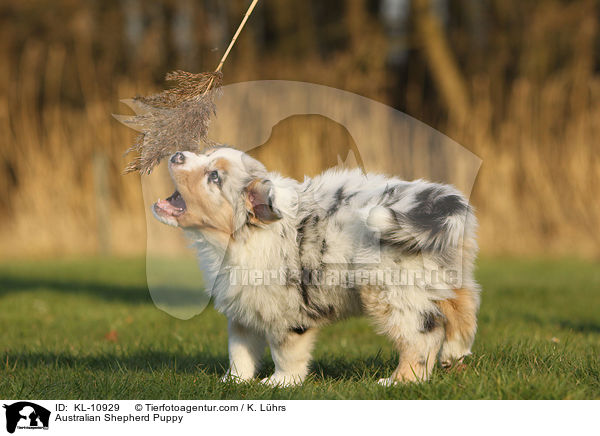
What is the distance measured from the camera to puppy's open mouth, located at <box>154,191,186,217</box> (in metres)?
3.60


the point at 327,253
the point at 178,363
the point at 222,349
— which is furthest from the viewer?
the point at 222,349

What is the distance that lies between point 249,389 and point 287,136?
1902mm

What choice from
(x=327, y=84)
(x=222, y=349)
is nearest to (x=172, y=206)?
(x=222, y=349)

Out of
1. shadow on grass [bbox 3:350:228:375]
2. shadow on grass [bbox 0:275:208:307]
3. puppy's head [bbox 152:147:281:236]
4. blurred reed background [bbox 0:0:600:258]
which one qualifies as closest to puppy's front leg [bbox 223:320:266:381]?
shadow on grass [bbox 3:350:228:375]

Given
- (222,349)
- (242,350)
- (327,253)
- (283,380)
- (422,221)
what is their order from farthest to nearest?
(222,349) < (242,350) < (283,380) < (327,253) < (422,221)

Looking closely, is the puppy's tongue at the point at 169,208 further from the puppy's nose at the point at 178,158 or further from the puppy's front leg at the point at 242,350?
the puppy's front leg at the point at 242,350

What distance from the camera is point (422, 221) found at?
3455 mm

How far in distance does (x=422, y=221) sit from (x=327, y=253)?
1.59ft

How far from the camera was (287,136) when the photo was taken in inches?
192

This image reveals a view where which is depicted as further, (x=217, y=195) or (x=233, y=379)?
(x=233, y=379)

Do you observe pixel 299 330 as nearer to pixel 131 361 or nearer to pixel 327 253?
pixel 327 253

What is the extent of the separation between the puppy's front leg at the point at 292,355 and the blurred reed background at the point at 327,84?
1449 mm
